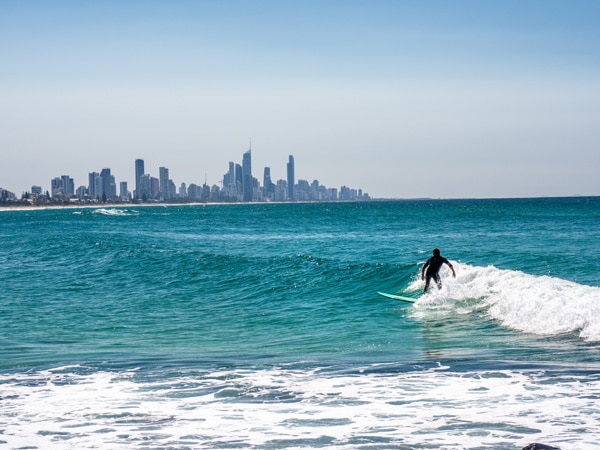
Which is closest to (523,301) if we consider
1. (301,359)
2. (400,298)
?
(400,298)

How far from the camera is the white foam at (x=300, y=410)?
372 inches

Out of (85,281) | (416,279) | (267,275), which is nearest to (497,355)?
(416,279)

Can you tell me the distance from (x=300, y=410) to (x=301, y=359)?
13.1 feet

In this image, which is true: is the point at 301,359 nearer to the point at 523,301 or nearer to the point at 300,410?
the point at 300,410

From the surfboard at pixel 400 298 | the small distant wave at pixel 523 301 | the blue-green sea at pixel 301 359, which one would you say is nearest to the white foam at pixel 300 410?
the blue-green sea at pixel 301 359

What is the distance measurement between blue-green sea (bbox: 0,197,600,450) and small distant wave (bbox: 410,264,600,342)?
7cm

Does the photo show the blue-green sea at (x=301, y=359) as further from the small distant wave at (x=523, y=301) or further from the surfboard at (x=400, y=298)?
the surfboard at (x=400, y=298)

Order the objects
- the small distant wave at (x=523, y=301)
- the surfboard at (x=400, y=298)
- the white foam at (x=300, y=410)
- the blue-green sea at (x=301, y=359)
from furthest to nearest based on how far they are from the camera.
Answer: the surfboard at (x=400, y=298), the small distant wave at (x=523, y=301), the blue-green sea at (x=301, y=359), the white foam at (x=300, y=410)

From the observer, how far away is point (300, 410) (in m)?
10.9

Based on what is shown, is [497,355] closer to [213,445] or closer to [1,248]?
[213,445]

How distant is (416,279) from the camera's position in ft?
94.3

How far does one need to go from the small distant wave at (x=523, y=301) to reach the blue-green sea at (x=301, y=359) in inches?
2.7

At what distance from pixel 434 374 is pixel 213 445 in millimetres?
5003

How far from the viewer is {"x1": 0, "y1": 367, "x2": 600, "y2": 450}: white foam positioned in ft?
31.0
